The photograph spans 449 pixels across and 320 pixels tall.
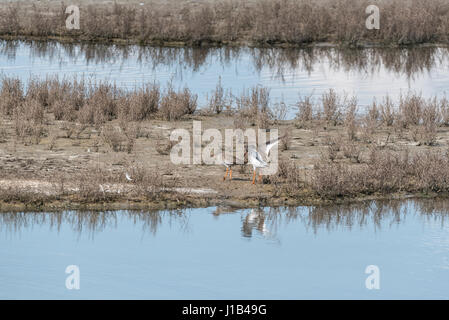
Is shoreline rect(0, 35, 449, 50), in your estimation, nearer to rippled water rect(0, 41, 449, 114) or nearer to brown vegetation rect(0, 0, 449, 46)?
brown vegetation rect(0, 0, 449, 46)

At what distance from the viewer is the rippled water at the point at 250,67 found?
19.6 metres

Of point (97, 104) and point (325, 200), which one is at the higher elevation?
point (97, 104)

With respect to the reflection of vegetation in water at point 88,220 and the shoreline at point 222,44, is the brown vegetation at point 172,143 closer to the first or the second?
the reflection of vegetation in water at point 88,220

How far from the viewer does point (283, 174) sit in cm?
1200

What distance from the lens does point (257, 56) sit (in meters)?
24.4

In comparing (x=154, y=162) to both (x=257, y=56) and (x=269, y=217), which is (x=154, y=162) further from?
(x=257, y=56)

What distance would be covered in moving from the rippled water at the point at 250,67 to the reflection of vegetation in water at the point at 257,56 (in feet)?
0.09

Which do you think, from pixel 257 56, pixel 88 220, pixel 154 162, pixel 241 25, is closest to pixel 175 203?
pixel 88 220

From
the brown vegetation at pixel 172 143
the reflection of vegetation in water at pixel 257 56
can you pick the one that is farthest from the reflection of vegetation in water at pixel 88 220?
the reflection of vegetation in water at pixel 257 56

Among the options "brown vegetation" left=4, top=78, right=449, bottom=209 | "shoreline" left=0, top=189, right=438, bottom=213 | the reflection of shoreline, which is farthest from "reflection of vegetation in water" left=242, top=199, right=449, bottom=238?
"brown vegetation" left=4, top=78, right=449, bottom=209

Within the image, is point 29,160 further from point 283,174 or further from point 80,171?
point 283,174

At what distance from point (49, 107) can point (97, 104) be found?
1186 millimetres

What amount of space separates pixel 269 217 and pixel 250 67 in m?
11.9
